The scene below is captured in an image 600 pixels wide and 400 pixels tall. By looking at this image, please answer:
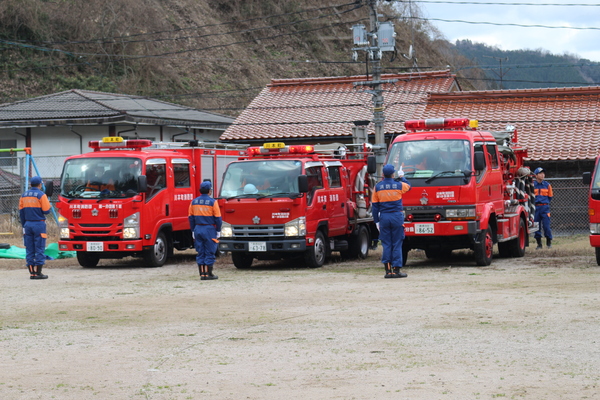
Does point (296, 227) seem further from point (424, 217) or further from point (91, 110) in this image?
point (91, 110)

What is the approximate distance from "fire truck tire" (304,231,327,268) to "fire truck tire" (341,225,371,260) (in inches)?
67.6

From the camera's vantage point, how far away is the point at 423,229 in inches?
637

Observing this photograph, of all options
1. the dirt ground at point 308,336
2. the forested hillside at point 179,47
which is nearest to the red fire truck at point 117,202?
A: the dirt ground at point 308,336

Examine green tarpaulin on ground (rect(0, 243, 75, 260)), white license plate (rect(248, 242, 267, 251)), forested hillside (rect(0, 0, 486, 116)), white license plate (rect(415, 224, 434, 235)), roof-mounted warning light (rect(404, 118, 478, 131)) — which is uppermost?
forested hillside (rect(0, 0, 486, 116))

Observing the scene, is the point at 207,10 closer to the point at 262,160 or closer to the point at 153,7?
the point at 153,7

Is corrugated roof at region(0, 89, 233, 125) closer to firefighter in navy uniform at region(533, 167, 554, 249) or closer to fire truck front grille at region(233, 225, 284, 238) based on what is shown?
fire truck front grille at region(233, 225, 284, 238)

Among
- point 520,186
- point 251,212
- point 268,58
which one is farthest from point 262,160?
point 268,58

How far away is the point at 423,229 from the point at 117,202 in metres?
6.55

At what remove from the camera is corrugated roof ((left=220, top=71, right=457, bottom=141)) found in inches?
1312

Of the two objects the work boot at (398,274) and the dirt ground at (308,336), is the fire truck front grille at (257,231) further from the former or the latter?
the work boot at (398,274)

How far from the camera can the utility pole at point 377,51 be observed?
2372 centimetres

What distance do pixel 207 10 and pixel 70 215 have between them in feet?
161

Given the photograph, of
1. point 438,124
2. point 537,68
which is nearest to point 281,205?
point 438,124

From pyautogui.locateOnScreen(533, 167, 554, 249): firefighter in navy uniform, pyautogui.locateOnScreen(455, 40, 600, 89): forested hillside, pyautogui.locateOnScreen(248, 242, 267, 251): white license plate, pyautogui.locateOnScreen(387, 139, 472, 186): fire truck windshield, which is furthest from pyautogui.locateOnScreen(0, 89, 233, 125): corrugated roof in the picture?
pyautogui.locateOnScreen(455, 40, 600, 89): forested hillside
